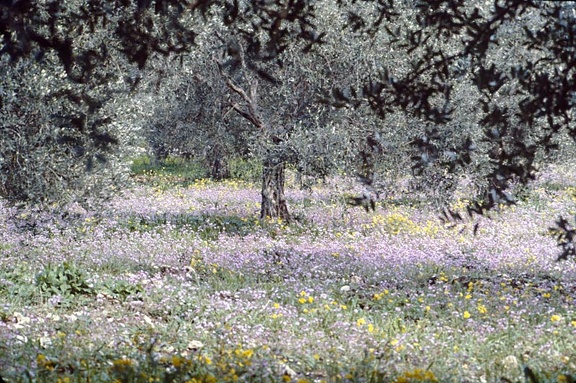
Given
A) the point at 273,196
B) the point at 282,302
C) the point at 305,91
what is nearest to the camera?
the point at 282,302

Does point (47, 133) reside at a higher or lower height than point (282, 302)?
higher

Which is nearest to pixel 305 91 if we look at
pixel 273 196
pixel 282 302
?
pixel 273 196

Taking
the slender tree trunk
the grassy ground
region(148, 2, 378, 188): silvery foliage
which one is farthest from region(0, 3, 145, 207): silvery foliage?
the slender tree trunk

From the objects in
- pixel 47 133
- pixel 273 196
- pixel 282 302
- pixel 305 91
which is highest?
pixel 305 91

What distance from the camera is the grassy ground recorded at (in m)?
5.24

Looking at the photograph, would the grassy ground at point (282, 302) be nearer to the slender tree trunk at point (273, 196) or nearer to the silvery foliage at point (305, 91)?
the slender tree trunk at point (273, 196)

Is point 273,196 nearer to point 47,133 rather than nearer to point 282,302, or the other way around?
point 47,133

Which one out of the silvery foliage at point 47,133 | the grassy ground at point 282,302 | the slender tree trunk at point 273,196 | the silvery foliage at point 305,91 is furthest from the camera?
the slender tree trunk at point 273,196

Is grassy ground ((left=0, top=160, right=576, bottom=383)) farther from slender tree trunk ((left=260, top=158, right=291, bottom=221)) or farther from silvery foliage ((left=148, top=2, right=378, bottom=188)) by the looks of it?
silvery foliage ((left=148, top=2, right=378, bottom=188))

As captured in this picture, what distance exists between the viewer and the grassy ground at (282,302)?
5.24 meters

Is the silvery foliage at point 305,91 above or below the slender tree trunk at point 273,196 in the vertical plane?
above

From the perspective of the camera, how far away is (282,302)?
8156mm

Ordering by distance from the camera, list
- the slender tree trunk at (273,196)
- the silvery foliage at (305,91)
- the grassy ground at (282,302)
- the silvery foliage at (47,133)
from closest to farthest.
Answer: the grassy ground at (282,302), the silvery foliage at (47,133), the silvery foliage at (305,91), the slender tree trunk at (273,196)

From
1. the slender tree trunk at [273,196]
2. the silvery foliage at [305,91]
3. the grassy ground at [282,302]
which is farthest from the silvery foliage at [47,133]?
the slender tree trunk at [273,196]
